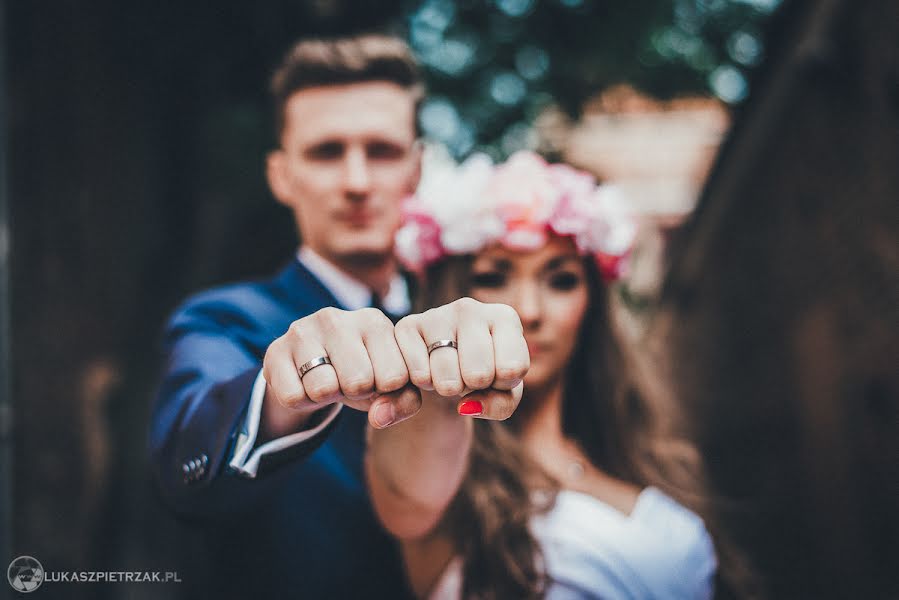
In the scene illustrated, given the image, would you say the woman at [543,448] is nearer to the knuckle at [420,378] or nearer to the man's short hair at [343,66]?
the man's short hair at [343,66]

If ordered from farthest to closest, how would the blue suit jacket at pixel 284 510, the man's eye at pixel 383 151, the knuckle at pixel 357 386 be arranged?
the man's eye at pixel 383 151
the blue suit jacket at pixel 284 510
the knuckle at pixel 357 386

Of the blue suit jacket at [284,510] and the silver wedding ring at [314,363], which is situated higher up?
the silver wedding ring at [314,363]

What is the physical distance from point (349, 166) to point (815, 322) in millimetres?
1835

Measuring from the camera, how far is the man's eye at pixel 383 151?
4.54ft


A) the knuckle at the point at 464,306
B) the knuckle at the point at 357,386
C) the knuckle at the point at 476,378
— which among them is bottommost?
the knuckle at the point at 357,386

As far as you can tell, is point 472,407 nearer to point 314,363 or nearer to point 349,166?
point 314,363

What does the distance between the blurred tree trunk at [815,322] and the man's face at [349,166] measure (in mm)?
795

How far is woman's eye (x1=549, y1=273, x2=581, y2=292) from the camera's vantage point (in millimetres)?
1369

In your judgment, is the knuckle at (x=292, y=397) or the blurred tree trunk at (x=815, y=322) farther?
the blurred tree trunk at (x=815, y=322)

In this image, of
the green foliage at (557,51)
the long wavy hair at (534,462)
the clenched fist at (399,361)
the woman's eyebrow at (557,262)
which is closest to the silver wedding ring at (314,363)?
the clenched fist at (399,361)

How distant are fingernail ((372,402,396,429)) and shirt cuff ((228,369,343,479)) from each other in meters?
0.13

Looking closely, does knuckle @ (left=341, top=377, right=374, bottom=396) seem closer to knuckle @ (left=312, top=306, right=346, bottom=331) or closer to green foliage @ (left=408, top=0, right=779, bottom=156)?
knuckle @ (left=312, top=306, right=346, bottom=331)
